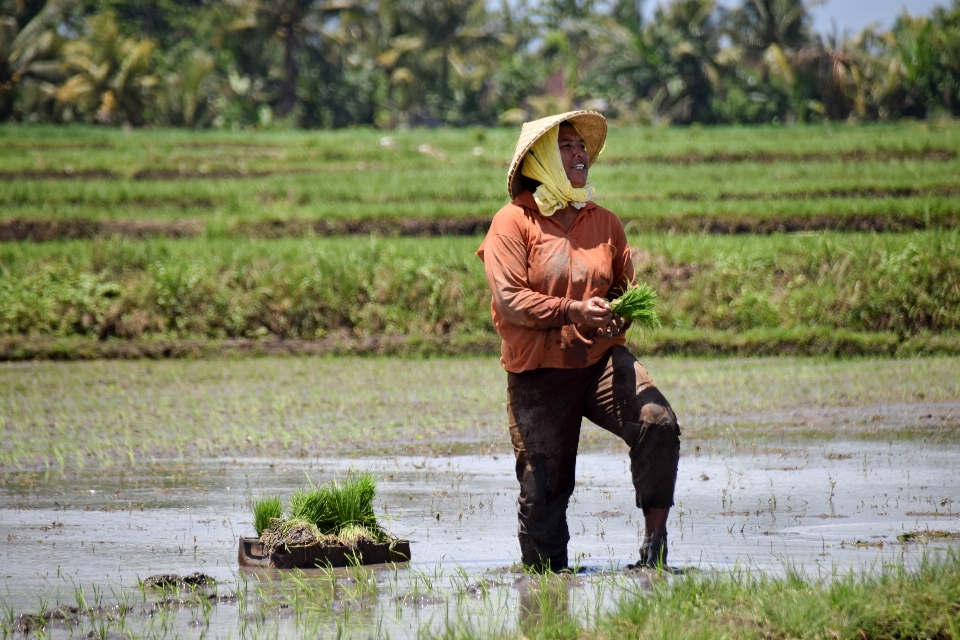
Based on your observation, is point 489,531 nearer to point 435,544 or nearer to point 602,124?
point 435,544

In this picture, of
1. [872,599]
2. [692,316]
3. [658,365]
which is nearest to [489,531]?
[872,599]

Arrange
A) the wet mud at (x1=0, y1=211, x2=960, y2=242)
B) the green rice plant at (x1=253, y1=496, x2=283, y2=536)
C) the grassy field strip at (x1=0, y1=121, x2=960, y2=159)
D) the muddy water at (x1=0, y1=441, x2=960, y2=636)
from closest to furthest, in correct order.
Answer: the muddy water at (x1=0, y1=441, x2=960, y2=636), the green rice plant at (x1=253, y1=496, x2=283, y2=536), the wet mud at (x1=0, y1=211, x2=960, y2=242), the grassy field strip at (x1=0, y1=121, x2=960, y2=159)

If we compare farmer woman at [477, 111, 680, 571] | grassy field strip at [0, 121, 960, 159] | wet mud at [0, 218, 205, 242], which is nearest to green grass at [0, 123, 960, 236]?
grassy field strip at [0, 121, 960, 159]

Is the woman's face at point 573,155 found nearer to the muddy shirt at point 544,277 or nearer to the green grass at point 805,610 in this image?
the muddy shirt at point 544,277

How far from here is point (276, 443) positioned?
8.24m

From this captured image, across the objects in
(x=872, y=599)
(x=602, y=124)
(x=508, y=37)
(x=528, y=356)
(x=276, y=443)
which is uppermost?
(x=508, y=37)

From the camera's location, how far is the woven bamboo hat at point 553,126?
4.52 m

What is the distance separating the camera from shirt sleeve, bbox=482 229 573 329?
4.28m

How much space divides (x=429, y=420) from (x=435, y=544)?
3.85 m

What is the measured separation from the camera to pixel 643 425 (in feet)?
14.0

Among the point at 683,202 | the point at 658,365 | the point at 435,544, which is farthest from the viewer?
the point at 683,202

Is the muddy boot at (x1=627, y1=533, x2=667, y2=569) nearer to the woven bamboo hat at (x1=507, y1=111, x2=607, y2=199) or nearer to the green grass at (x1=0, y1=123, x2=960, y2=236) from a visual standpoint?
the woven bamboo hat at (x1=507, y1=111, x2=607, y2=199)

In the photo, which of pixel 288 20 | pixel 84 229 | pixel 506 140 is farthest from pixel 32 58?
pixel 84 229

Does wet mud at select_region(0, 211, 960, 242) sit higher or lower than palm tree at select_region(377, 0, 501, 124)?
lower
